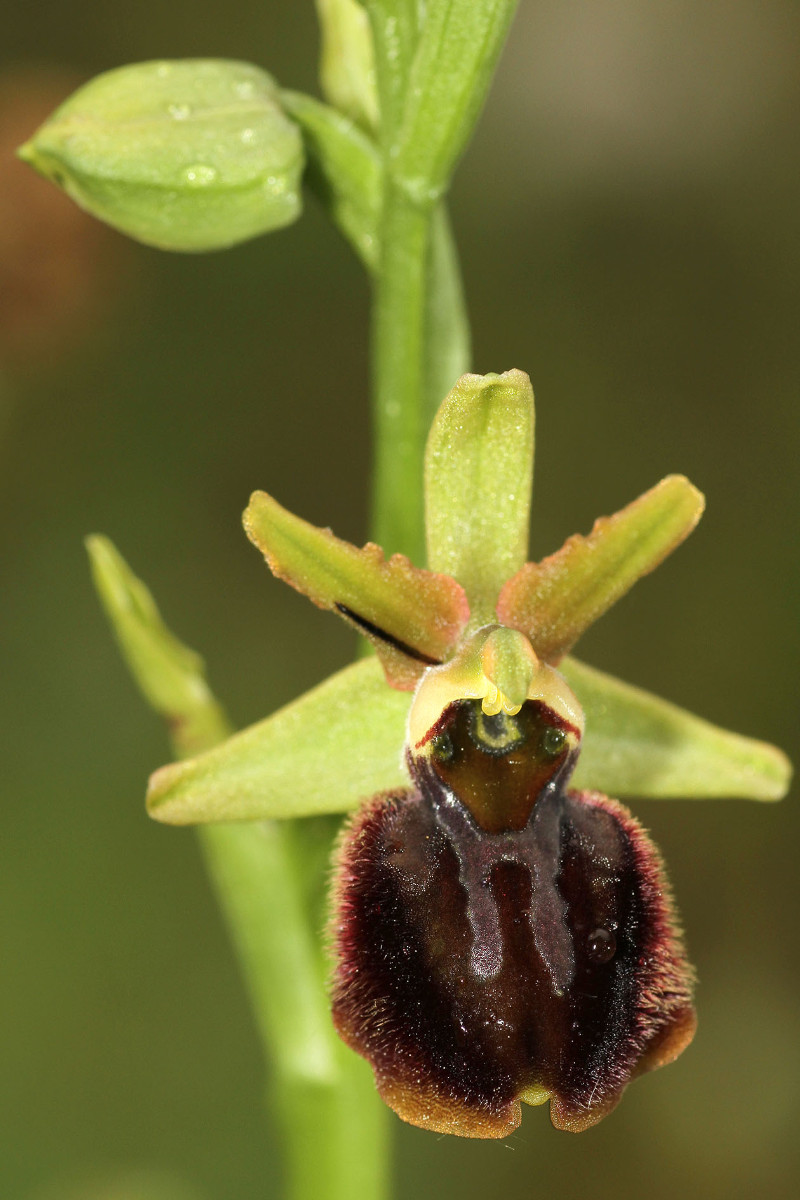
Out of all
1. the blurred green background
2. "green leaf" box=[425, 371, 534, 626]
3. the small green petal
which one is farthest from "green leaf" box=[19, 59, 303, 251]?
the blurred green background

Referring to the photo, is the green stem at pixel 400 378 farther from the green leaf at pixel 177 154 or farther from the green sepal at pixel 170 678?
the green sepal at pixel 170 678

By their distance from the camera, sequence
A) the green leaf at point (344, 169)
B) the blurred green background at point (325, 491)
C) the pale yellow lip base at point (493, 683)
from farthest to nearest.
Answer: the blurred green background at point (325, 491)
the green leaf at point (344, 169)
the pale yellow lip base at point (493, 683)

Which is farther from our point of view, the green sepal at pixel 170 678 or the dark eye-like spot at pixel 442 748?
the green sepal at pixel 170 678

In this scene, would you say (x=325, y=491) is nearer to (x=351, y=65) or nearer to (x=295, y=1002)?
(x=351, y=65)

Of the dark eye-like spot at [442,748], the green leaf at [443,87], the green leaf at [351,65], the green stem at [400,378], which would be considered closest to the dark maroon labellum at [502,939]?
the dark eye-like spot at [442,748]

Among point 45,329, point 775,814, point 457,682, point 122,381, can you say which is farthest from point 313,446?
point 457,682

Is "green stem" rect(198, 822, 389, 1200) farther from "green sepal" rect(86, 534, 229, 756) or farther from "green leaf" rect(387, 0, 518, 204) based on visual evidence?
"green leaf" rect(387, 0, 518, 204)

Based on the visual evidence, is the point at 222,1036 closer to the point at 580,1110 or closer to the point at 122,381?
the point at 122,381
